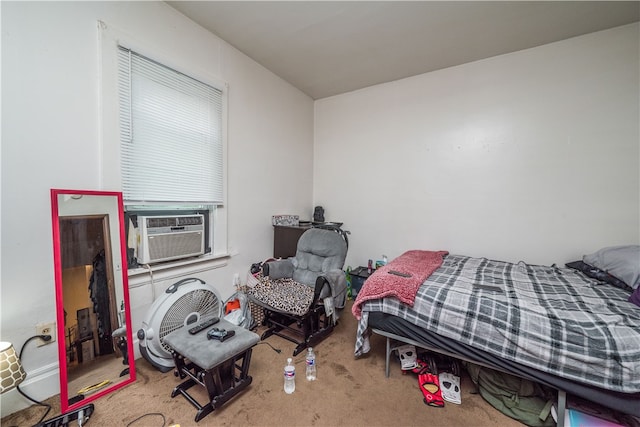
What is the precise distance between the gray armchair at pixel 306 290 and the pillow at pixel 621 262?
6.78ft

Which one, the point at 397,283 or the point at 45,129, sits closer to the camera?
the point at 45,129

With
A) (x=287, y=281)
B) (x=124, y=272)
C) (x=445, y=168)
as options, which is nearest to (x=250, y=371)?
(x=287, y=281)

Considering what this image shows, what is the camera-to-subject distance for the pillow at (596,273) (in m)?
1.85

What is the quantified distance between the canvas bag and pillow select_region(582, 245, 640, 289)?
1.08 meters

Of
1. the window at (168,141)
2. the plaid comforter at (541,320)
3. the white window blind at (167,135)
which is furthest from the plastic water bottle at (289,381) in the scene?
the white window blind at (167,135)

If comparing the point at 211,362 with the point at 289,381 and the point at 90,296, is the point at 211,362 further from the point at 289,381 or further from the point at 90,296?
the point at 90,296

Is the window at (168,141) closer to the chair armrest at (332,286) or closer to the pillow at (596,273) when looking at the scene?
the chair armrest at (332,286)

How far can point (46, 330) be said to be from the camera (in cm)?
157

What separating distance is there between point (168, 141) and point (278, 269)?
1.55 metres

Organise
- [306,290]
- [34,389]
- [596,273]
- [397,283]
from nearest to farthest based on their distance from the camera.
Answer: [34,389] < [397,283] < [596,273] < [306,290]

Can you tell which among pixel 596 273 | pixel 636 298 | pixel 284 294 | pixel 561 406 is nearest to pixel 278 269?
pixel 284 294

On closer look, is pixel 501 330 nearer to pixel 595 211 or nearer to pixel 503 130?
pixel 595 211

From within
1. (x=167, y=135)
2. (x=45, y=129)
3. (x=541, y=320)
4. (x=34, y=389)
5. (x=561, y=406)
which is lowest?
A: (x=34, y=389)

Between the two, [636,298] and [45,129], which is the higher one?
[45,129]
